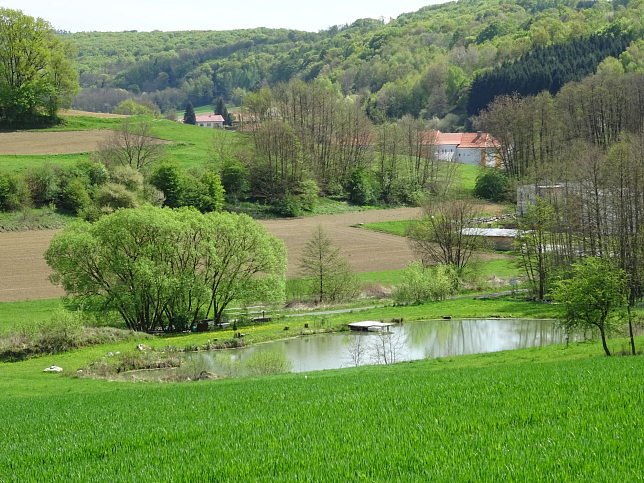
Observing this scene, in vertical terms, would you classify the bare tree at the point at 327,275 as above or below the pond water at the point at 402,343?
above

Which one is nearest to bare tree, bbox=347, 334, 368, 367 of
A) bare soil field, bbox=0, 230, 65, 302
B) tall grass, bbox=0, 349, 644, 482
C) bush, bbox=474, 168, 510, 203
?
tall grass, bbox=0, 349, 644, 482

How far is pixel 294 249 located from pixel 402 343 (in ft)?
110

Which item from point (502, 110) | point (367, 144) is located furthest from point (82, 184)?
point (502, 110)

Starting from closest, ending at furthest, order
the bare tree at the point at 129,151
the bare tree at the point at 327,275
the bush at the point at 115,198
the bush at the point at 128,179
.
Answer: the bare tree at the point at 327,275
the bush at the point at 115,198
the bush at the point at 128,179
the bare tree at the point at 129,151

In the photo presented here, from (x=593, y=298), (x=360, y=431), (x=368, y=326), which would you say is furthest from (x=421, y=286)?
(x=360, y=431)

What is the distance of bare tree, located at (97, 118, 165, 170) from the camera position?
3713 inches

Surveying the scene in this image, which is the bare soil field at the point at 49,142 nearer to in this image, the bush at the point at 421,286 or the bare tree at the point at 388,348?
the bush at the point at 421,286

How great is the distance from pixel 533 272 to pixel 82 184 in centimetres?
5241

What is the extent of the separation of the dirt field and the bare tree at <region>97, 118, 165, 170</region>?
1907 cm

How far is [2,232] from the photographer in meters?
74.1

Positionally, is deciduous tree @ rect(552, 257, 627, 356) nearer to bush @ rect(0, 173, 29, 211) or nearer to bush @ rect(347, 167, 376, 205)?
bush @ rect(0, 173, 29, 211)

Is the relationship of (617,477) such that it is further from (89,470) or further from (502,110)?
(502,110)

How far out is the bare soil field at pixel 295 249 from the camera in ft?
190

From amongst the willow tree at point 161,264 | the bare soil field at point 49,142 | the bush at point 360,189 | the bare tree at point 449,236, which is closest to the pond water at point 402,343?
the willow tree at point 161,264
